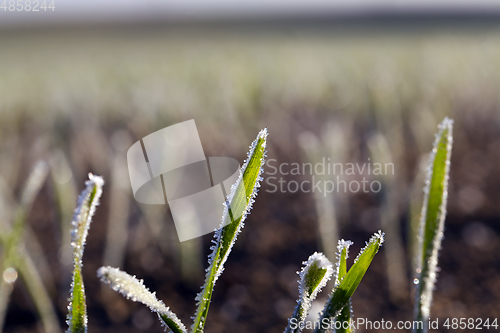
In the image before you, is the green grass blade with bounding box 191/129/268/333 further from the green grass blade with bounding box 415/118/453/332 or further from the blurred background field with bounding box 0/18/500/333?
the blurred background field with bounding box 0/18/500/333

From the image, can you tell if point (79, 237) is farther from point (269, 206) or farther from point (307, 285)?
point (269, 206)

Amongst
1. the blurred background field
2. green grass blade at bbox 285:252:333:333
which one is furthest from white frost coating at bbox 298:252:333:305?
the blurred background field

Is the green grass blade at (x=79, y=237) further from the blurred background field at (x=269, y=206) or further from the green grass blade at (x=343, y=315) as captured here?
the blurred background field at (x=269, y=206)

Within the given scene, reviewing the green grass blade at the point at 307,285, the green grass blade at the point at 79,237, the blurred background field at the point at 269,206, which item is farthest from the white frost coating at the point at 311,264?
the blurred background field at the point at 269,206

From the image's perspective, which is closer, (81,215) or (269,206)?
(81,215)

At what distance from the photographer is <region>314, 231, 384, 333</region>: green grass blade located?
29 cm

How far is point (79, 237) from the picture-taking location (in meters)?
0.29

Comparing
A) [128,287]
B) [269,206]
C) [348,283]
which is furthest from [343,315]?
[269,206]

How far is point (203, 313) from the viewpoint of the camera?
307 millimetres

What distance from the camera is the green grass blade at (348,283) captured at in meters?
0.29

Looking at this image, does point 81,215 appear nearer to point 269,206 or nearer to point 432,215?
point 432,215

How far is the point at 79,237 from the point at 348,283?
0.19 meters

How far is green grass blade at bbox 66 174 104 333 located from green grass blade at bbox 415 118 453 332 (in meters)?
0.23

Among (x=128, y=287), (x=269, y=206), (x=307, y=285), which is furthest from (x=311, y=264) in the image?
(x=269, y=206)
